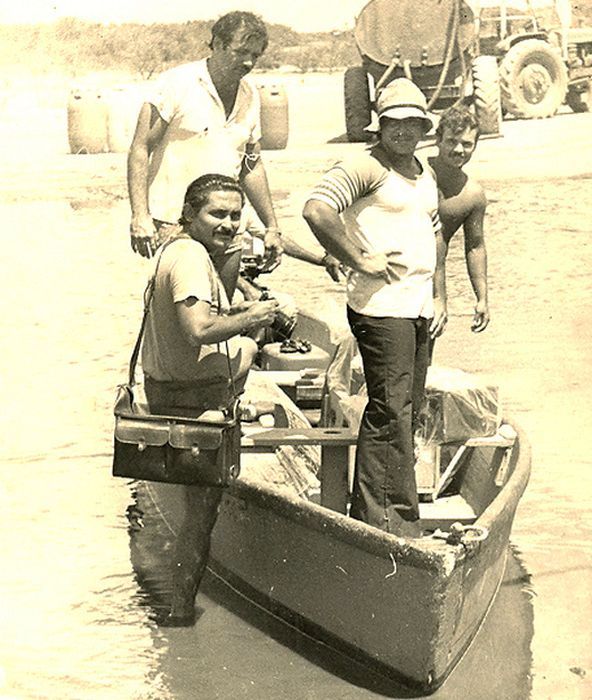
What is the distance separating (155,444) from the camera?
6.17m

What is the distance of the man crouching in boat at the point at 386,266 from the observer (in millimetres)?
6250

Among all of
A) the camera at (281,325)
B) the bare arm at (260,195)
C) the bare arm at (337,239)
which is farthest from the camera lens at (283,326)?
the bare arm at (337,239)

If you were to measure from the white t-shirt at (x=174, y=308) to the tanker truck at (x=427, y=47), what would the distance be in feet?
45.3

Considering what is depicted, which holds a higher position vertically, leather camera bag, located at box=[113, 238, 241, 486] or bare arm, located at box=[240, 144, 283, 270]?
bare arm, located at box=[240, 144, 283, 270]

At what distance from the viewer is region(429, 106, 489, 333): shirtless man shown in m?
7.43

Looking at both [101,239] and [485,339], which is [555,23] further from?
[485,339]

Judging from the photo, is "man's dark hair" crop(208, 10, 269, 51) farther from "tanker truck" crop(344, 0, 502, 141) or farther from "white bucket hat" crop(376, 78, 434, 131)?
"tanker truck" crop(344, 0, 502, 141)

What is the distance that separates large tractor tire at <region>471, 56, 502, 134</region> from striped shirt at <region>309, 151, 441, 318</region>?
14105 millimetres

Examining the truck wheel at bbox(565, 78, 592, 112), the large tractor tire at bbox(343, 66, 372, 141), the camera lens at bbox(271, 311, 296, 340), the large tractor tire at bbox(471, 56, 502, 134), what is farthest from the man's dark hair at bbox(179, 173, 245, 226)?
the truck wheel at bbox(565, 78, 592, 112)

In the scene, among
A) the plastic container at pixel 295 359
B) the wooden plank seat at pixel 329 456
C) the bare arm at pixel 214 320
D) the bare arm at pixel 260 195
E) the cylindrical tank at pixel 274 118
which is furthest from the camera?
the cylindrical tank at pixel 274 118

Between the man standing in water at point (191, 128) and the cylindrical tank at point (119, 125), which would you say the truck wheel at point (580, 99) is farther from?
the man standing in water at point (191, 128)

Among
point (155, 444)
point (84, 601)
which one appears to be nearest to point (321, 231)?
point (155, 444)

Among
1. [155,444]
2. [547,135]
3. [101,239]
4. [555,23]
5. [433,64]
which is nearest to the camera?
[155,444]

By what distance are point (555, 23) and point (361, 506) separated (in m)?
22.9
